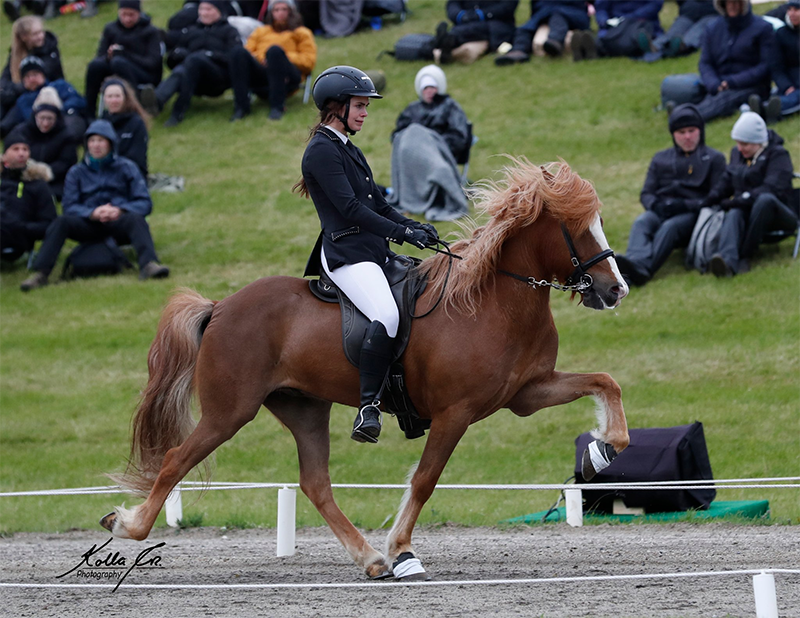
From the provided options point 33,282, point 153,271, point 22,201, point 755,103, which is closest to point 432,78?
point 755,103

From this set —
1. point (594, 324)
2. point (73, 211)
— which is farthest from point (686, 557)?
point (73, 211)

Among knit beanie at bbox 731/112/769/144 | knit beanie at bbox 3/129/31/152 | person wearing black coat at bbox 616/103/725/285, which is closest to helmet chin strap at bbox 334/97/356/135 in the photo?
person wearing black coat at bbox 616/103/725/285

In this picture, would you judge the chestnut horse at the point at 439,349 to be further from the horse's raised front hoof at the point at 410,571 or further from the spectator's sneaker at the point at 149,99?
the spectator's sneaker at the point at 149,99

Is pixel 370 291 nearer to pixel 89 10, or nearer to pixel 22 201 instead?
pixel 22 201

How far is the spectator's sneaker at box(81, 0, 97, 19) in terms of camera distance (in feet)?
82.9

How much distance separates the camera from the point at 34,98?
57.8 ft

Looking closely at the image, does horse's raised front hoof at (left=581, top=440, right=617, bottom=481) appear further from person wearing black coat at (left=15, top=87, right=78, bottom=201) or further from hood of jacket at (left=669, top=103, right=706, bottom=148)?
person wearing black coat at (left=15, top=87, right=78, bottom=201)

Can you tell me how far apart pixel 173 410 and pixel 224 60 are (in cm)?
1246

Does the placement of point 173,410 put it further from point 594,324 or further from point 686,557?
point 594,324

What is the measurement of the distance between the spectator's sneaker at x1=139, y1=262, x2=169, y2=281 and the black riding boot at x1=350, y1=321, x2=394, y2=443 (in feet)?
27.4

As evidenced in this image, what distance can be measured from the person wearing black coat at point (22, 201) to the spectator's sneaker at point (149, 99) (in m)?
4.01

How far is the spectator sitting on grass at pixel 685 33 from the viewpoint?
1823cm

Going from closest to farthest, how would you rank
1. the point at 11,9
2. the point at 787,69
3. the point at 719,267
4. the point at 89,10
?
the point at 719,267 < the point at 787,69 < the point at 89,10 < the point at 11,9

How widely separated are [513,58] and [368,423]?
Answer: 14243 millimetres
